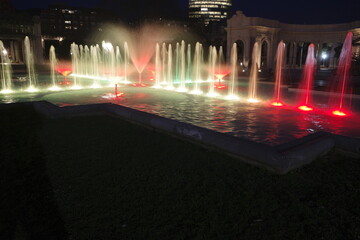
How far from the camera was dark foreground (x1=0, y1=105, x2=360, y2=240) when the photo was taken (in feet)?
12.1

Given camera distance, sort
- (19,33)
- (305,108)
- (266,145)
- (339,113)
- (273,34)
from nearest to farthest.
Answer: (266,145)
(339,113)
(305,108)
(273,34)
(19,33)

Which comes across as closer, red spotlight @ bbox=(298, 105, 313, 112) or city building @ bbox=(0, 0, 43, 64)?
red spotlight @ bbox=(298, 105, 313, 112)

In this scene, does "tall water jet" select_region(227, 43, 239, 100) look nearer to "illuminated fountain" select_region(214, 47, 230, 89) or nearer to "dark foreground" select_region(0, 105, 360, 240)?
"illuminated fountain" select_region(214, 47, 230, 89)

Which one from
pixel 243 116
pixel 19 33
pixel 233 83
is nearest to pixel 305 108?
pixel 243 116

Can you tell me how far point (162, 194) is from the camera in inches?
179

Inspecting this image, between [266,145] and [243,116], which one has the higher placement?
[266,145]

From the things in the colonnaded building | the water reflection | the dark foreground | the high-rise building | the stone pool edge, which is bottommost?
the dark foreground

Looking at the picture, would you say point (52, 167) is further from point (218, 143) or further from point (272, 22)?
point (272, 22)

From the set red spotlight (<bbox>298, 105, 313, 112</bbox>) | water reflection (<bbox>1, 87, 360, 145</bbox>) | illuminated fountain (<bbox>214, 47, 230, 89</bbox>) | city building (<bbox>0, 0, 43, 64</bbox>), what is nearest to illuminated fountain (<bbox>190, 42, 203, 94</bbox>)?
illuminated fountain (<bbox>214, 47, 230, 89</bbox>)

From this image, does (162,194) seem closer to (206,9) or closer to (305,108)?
(305,108)

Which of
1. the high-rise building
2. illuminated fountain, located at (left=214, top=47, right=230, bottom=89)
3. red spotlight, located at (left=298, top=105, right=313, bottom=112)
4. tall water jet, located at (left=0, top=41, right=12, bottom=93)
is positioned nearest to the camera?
red spotlight, located at (left=298, top=105, right=313, bottom=112)

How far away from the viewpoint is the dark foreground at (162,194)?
3.70 metres

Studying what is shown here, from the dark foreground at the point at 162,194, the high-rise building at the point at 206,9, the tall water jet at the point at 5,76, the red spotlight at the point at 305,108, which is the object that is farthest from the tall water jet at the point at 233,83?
the high-rise building at the point at 206,9

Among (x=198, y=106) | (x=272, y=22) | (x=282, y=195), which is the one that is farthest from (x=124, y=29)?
(x=282, y=195)
